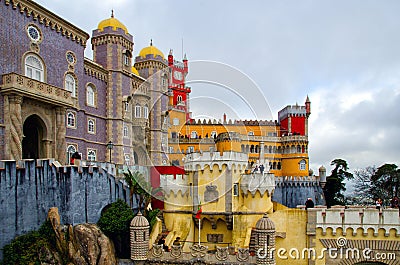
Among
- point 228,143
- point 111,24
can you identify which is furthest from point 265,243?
point 111,24

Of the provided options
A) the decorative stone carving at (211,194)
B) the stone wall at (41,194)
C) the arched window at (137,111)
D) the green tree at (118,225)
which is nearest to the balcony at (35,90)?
the stone wall at (41,194)

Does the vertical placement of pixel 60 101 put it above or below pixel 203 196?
above

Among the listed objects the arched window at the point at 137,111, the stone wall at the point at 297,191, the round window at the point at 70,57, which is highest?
the round window at the point at 70,57

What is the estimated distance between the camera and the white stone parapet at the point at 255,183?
79.1ft

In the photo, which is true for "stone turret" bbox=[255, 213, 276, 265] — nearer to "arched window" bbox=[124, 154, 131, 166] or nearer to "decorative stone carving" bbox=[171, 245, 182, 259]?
"decorative stone carving" bbox=[171, 245, 182, 259]

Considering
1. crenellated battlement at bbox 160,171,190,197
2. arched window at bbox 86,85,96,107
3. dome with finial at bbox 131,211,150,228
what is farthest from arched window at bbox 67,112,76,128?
dome with finial at bbox 131,211,150,228

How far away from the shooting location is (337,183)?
161 ft

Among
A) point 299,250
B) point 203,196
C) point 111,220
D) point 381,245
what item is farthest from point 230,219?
point 381,245

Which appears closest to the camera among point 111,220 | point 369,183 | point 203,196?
point 111,220

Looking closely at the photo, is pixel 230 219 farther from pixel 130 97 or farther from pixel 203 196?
pixel 130 97

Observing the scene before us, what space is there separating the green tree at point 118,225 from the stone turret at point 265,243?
901 cm

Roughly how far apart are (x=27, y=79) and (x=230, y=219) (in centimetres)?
1881

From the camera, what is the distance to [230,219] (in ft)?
77.3

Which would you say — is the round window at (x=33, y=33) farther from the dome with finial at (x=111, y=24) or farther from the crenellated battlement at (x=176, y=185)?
the crenellated battlement at (x=176, y=185)
